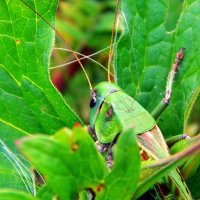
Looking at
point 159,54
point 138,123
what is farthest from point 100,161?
point 159,54

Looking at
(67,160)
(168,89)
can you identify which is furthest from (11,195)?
(168,89)

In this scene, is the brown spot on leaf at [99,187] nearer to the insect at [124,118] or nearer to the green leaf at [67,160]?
the green leaf at [67,160]

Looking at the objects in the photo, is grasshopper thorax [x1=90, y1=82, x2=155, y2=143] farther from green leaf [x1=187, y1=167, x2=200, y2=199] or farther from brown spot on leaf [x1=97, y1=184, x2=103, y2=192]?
brown spot on leaf [x1=97, y1=184, x2=103, y2=192]

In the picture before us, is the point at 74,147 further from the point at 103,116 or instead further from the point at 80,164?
the point at 103,116

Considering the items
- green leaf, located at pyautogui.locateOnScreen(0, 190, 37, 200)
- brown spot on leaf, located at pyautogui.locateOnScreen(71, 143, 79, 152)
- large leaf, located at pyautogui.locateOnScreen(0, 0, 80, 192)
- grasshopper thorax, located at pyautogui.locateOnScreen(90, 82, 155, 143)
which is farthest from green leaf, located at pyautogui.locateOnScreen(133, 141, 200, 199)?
large leaf, located at pyautogui.locateOnScreen(0, 0, 80, 192)

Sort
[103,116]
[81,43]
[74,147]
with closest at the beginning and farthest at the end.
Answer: [74,147] < [103,116] < [81,43]
